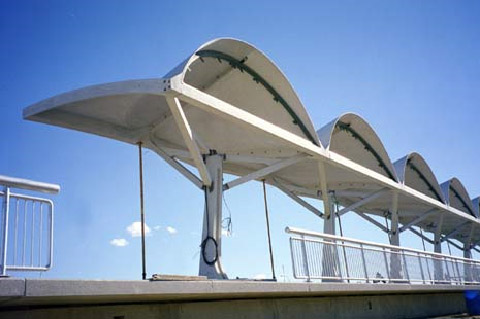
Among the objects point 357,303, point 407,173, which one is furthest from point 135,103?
point 407,173

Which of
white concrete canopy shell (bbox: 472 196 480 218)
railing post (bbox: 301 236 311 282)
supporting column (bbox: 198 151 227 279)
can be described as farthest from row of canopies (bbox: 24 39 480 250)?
white concrete canopy shell (bbox: 472 196 480 218)

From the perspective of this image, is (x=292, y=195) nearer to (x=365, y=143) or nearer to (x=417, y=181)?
(x=365, y=143)

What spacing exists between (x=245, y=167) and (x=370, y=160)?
5796 millimetres

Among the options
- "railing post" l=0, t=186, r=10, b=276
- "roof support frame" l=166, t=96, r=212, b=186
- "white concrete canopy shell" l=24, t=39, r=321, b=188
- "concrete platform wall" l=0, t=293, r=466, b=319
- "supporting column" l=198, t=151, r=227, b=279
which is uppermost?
"white concrete canopy shell" l=24, t=39, r=321, b=188

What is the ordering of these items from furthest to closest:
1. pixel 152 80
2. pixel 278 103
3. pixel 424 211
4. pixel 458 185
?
pixel 458 185 → pixel 424 211 → pixel 278 103 → pixel 152 80

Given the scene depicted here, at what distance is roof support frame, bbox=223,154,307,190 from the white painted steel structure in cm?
3

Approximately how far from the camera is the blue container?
2183cm

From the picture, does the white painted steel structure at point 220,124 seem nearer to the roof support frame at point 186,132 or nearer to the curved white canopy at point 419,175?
the roof support frame at point 186,132

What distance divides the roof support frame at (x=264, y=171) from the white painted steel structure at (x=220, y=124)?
0.11 feet

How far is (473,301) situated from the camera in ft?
72.9

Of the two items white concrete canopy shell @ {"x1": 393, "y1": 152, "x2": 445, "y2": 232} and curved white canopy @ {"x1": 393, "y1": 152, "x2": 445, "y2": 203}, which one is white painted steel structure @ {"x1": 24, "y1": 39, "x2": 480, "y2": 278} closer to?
white concrete canopy shell @ {"x1": 393, "y1": 152, "x2": 445, "y2": 232}

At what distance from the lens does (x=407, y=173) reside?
26531 millimetres

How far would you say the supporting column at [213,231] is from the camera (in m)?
14.6

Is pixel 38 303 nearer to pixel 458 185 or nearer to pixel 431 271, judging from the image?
pixel 431 271
